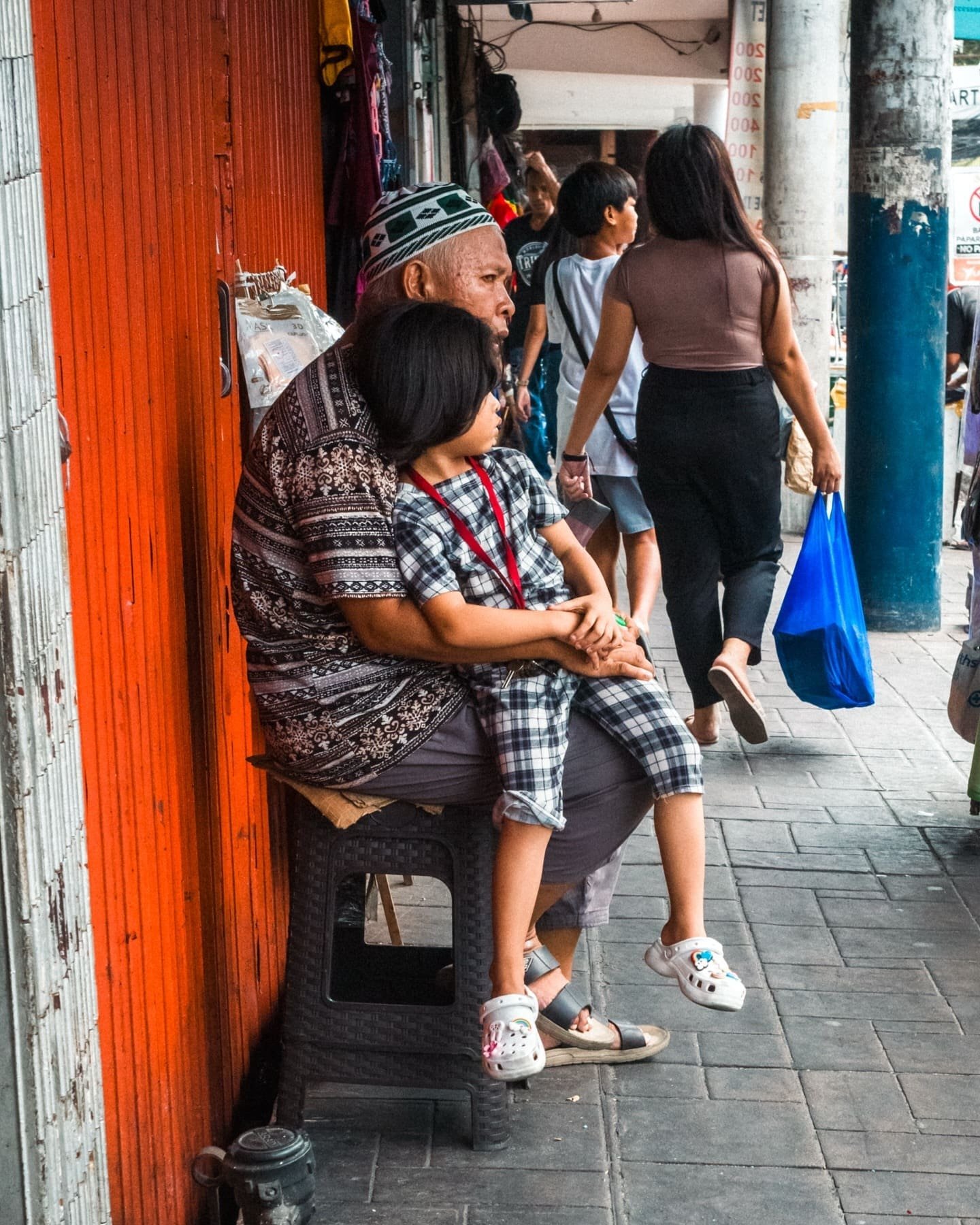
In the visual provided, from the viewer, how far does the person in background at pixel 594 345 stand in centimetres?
590

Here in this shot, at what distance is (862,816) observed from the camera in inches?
187

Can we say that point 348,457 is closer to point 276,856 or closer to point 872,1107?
point 276,856

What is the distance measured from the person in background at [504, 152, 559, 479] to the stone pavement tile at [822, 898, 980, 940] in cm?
418

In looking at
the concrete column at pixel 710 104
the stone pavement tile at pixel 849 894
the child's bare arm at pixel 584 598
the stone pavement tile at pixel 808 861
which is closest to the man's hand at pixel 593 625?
the child's bare arm at pixel 584 598

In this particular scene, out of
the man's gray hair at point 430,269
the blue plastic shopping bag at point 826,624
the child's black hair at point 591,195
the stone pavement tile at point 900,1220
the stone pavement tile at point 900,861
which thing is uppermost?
the child's black hair at point 591,195

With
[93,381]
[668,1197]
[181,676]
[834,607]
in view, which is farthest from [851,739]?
[93,381]

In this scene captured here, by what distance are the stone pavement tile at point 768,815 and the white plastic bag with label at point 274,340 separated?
2102 mm

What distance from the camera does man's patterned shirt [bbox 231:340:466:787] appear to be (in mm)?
2625

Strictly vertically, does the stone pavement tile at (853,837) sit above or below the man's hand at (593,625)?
below

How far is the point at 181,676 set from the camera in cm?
262

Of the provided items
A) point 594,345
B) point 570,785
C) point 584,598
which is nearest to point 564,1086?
point 570,785

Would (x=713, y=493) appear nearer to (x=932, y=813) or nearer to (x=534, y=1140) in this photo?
(x=932, y=813)

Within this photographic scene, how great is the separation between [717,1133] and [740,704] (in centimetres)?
190

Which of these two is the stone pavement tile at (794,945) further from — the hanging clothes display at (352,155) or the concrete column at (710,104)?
the concrete column at (710,104)
